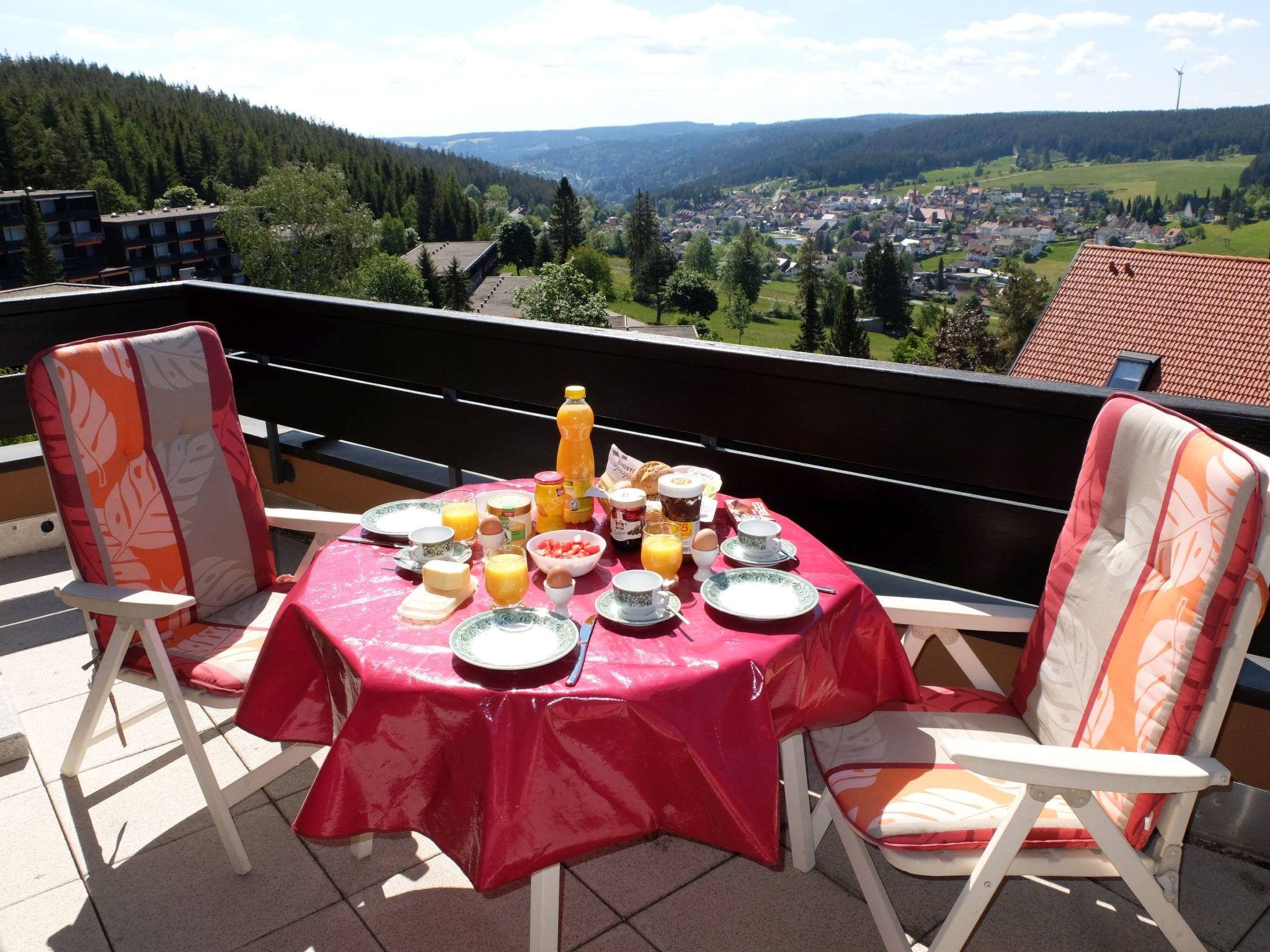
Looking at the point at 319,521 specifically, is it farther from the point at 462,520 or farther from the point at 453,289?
the point at 453,289

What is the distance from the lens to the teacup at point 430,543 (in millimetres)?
1754

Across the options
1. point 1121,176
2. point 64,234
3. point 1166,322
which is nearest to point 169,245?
point 64,234

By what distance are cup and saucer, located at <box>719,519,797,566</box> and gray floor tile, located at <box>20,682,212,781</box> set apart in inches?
65.5

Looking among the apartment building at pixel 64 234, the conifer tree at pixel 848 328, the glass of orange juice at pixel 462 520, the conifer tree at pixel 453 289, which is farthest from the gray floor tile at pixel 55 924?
the apartment building at pixel 64 234

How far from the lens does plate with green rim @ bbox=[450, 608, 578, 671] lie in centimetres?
135

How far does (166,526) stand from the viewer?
2.23 m

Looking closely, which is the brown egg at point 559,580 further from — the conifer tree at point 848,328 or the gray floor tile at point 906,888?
the conifer tree at point 848,328

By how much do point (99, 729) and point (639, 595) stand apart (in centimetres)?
190

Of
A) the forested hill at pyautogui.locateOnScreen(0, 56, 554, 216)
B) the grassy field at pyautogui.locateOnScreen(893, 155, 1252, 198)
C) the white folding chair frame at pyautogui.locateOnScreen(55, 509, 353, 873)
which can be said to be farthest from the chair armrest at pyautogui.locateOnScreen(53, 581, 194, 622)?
the grassy field at pyautogui.locateOnScreen(893, 155, 1252, 198)

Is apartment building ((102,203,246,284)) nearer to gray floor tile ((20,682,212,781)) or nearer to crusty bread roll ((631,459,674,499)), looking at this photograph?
gray floor tile ((20,682,212,781))

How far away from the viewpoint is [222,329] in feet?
13.1

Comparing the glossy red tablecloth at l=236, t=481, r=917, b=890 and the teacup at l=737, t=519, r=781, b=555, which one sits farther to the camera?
the teacup at l=737, t=519, r=781, b=555

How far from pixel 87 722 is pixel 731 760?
69.1 inches

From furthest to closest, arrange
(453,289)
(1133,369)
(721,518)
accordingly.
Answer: (453,289) < (1133,369) < (721,518)
